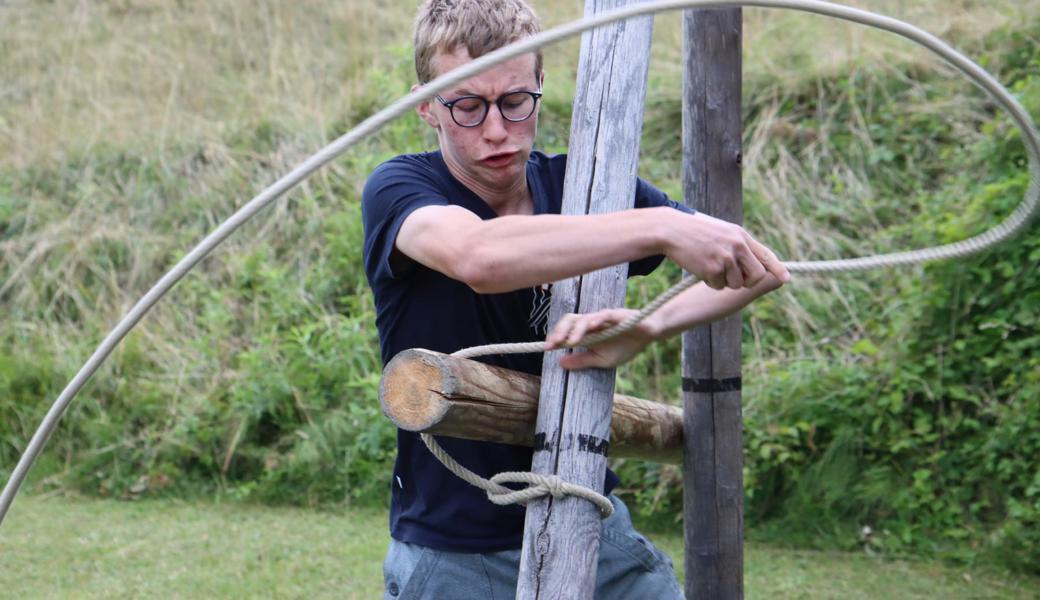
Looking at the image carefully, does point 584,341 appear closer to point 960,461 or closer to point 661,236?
point 661,236

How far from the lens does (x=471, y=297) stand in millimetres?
2355

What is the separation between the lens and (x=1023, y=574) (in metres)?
4.41

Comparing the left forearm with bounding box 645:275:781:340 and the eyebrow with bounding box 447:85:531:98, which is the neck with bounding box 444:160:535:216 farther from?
the left forearm with bounding box 645:275:781:340

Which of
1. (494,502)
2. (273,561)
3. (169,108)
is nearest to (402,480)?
(494,502)

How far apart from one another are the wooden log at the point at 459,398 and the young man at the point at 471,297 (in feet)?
0.43

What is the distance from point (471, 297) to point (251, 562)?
286 centimetres

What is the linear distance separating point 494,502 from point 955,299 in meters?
3.39

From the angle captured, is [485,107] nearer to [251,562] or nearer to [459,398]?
[459,398]

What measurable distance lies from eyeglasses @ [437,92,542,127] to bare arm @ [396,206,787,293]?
13.2 inches

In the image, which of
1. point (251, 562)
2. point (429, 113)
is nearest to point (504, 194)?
point (429, 113)

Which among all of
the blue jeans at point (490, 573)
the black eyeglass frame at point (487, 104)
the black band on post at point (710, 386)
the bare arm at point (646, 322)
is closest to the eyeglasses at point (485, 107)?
the black eyeglass frame at point (487, 104)

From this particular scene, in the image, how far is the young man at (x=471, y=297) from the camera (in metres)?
2.19

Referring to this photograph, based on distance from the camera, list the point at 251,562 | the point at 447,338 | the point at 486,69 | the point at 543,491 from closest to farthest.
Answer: the point at 486,69, the point at 543,491, the point at 447,338, the point at 251,562

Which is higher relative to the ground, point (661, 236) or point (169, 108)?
point (169, 108)
